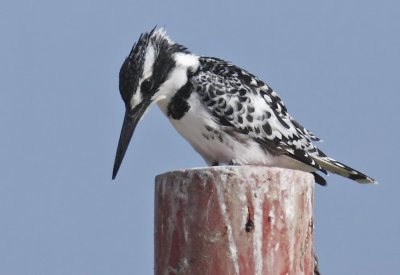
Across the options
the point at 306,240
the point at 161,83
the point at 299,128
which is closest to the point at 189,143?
the point at 161,83

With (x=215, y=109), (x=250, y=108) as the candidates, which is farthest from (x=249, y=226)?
(x=250, y=108)

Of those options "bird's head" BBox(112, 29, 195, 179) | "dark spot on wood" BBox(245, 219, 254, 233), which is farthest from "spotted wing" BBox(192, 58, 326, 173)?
"dark spot on wood" BBox(245, 219, 254, 233)

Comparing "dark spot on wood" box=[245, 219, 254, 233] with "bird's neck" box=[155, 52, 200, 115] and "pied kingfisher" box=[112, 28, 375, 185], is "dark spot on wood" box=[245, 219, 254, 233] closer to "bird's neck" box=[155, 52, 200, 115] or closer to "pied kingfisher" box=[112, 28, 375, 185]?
"pied kingfisher" box=[112, 28, 375, 185]

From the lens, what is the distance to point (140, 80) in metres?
6.53

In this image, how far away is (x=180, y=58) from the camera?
23.1ft

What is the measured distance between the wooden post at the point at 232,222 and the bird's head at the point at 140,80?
85.2 inches

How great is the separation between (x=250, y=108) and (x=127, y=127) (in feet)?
3.34

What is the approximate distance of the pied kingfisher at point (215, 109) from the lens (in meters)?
6.46

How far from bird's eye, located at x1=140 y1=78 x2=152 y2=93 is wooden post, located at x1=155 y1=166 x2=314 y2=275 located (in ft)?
7.54

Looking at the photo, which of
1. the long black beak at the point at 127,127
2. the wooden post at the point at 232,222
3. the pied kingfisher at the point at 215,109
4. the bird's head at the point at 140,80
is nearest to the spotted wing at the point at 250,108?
the pied kingfisher at the point at 215,109

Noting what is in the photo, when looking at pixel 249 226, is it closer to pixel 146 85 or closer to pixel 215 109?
pixel 215 109

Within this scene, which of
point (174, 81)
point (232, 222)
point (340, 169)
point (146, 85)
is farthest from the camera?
point (340, 169)

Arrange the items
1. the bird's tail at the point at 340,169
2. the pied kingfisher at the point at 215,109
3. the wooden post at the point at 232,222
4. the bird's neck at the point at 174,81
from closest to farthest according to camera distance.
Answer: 1. the wooden post at the point at 232,222
2. the pied kingfisher at the point at 215,109
3. the bird's neck at the point at 174,81
4. the bird's tail at the point at 340,169

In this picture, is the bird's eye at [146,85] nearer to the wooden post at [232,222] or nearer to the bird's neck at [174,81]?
the bird's neck at [174,81]
